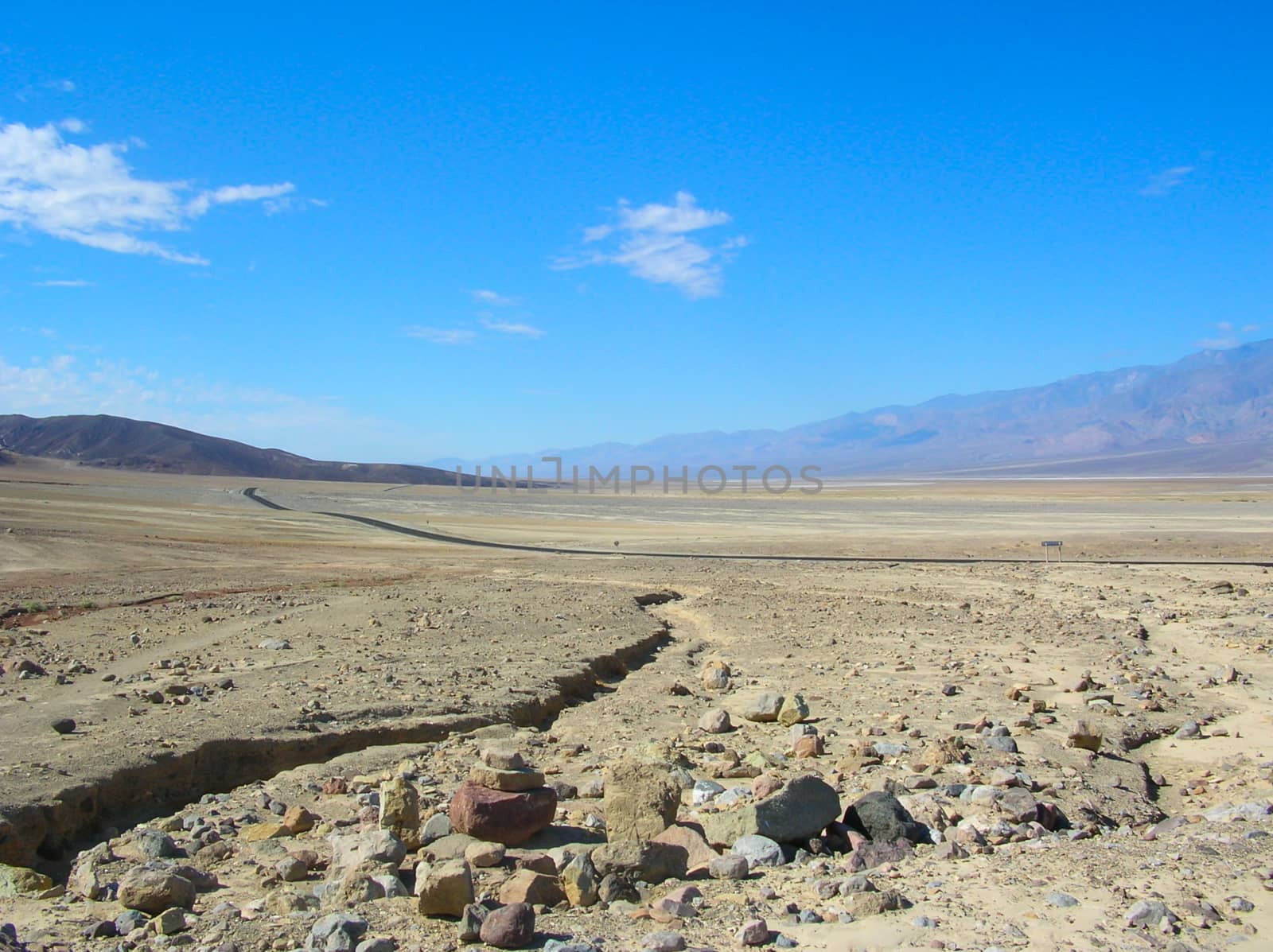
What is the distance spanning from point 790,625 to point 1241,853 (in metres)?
10.7

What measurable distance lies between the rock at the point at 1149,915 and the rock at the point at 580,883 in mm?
2493

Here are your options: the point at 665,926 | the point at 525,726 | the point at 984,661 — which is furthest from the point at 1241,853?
the point at 984,661

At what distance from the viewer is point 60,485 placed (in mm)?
69375

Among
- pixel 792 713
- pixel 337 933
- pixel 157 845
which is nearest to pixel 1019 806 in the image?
pixel 792 713

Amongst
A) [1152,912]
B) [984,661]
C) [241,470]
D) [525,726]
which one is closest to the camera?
[1152,912]

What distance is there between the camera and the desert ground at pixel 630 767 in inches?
183

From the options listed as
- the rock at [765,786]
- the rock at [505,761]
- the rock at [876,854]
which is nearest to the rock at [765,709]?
the rock at [765,786]

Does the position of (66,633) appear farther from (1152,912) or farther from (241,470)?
(241,470)

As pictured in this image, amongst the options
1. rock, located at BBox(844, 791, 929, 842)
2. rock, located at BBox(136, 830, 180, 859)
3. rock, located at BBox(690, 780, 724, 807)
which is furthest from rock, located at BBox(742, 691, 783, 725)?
rock, located at BBox(136, 830, 180, 859)

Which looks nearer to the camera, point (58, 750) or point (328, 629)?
point (58, 750)

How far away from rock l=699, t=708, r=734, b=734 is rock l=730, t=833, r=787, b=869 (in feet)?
11.1

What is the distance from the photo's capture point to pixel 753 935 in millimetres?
4359

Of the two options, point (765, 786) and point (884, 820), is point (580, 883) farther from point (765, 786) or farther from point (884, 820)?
point (765, 786)

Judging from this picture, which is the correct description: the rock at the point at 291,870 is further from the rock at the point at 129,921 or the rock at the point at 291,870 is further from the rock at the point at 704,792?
the rock at the point at 704,792
